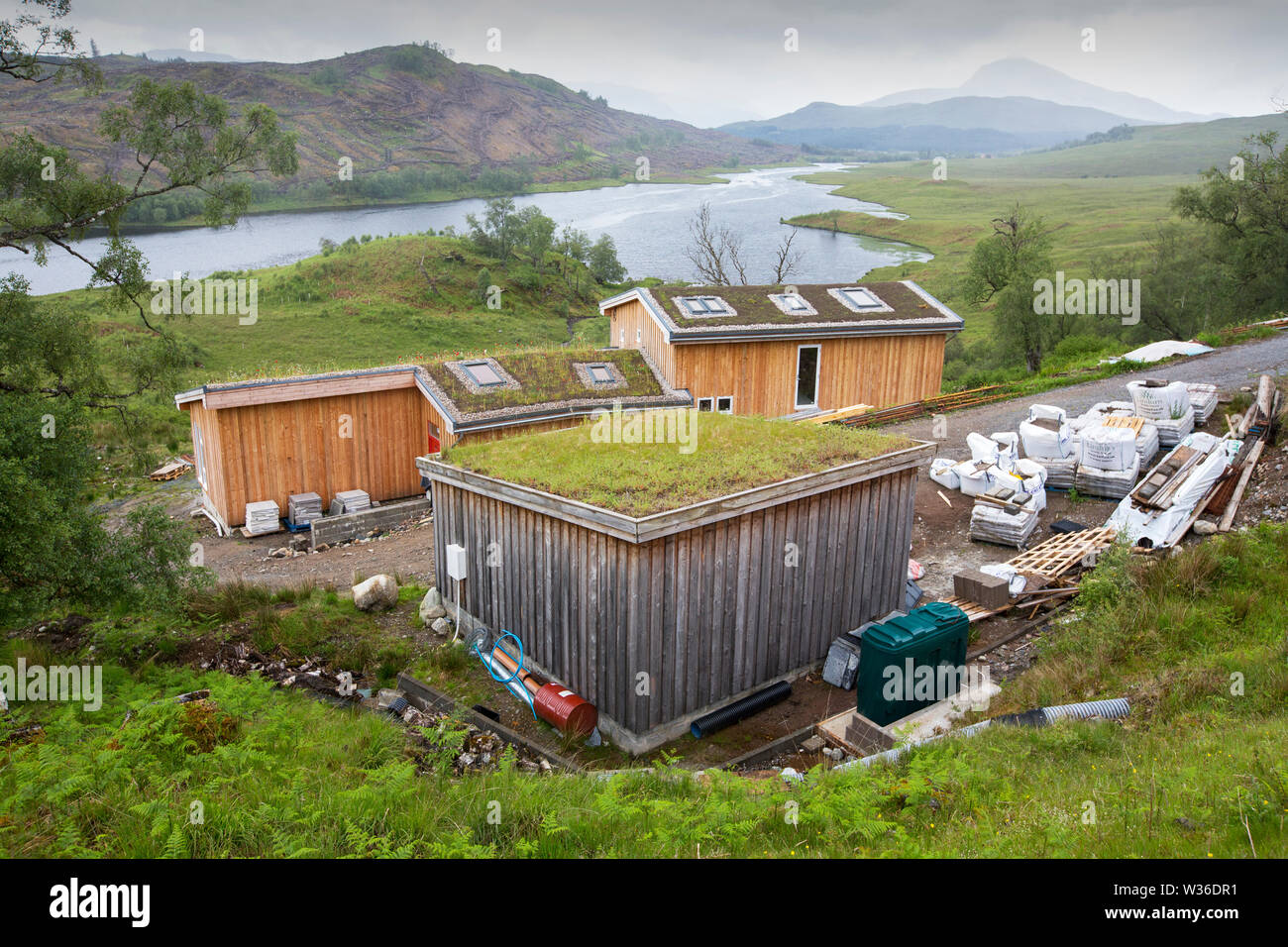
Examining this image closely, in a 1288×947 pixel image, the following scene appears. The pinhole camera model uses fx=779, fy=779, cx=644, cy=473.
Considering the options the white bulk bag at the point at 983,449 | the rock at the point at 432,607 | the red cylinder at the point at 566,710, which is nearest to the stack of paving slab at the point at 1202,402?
the white bulk bag at the point at 983,449

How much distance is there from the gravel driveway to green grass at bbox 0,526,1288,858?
12.4 metres

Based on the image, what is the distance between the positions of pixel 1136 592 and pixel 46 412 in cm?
1376

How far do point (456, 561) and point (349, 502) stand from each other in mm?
9284

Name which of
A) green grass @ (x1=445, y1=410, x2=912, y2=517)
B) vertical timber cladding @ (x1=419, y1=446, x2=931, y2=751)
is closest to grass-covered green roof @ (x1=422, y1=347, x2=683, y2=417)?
green grass @ (x1=445, y1=410, x2=912, y2=517)

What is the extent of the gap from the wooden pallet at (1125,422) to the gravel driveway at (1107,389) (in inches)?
134

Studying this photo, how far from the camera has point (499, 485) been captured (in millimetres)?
10445

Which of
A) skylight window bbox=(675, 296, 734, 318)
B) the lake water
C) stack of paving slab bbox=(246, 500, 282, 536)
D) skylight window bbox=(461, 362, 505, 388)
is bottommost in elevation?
stack of paving slab bbox=(246, 500, 282, 536)

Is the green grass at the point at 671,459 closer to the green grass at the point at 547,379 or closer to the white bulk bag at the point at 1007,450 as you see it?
the white bulk bag at the point at 1007,450

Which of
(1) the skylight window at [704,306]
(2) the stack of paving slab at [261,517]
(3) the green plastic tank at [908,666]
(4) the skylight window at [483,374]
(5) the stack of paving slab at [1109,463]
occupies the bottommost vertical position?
(2) the stack of paving slab at [261,517]

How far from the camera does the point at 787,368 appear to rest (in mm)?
22609

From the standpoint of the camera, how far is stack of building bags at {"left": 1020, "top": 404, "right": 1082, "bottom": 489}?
1611 centimetres

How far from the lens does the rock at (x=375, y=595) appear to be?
13.2m

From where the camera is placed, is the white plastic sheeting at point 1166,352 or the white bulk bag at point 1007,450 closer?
the white bulk bag at point 1007,450

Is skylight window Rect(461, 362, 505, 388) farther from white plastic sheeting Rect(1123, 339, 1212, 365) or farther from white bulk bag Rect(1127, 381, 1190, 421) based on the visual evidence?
white plastic sheeting Rect(1123, 339, 1212, 365)
